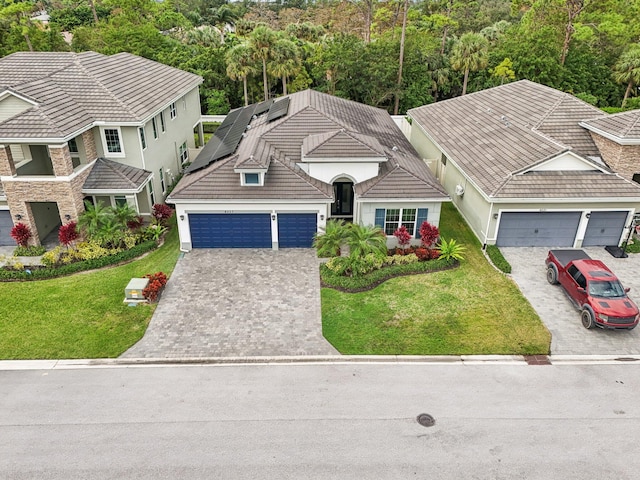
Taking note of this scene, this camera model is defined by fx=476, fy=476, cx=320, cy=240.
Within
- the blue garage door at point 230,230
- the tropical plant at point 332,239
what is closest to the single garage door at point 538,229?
the tropical plant at point 332,239

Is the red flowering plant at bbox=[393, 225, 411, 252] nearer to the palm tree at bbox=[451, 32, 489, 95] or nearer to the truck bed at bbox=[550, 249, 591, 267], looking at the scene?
the truck bed at bbox=[550, 249, 591, 267]

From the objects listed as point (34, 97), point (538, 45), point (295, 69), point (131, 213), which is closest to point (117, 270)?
point (131, 213)

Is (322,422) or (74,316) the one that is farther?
(74,316)

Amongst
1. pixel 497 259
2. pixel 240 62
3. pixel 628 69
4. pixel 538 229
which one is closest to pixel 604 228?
pixel 538 229

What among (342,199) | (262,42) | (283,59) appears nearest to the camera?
(342,199)

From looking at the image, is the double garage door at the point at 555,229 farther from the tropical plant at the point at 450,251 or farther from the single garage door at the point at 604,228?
the tropical plant at the point at 450,251

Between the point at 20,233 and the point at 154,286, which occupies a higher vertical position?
the point at 20,233

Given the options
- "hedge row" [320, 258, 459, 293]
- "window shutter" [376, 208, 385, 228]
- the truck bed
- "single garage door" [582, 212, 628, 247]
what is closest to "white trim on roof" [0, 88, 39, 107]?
"hedge row" [320, 258, 459, 293]

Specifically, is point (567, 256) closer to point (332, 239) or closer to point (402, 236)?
point (402, 236)
